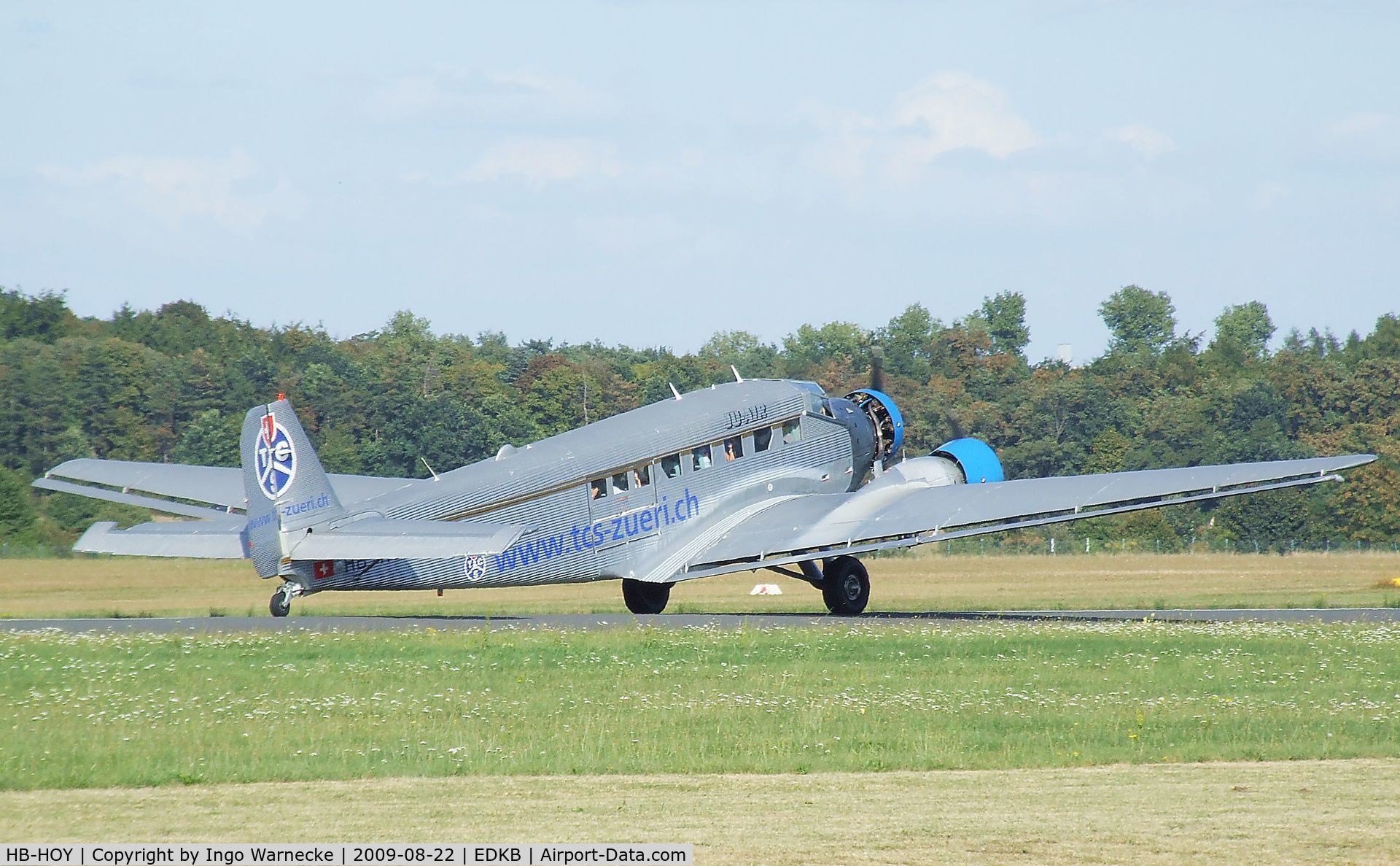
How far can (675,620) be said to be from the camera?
29812mm

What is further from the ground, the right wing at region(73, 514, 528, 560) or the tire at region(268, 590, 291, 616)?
the right wing at region(73, 514, 528, 560)

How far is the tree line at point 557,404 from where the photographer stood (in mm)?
74625

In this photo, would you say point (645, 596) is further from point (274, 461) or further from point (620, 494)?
point (274, 461)

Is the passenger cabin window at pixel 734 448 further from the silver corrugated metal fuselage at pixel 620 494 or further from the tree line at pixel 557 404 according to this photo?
the tree line at pixel 557 404

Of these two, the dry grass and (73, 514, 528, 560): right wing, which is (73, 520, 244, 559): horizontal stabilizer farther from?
the dry grass

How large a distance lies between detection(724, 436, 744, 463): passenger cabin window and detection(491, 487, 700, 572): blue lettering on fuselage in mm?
1148

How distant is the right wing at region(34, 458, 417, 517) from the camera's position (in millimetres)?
32406

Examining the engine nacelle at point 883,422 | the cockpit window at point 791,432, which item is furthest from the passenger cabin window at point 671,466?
the engine nacelle at point 883,422

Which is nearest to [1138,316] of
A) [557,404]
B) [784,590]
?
[557,404]

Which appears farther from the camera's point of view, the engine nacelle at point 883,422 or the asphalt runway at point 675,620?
the engine nacelle at point 883,422

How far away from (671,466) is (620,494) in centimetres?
128

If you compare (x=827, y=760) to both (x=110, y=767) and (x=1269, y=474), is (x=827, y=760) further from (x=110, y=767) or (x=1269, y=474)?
(x=1269, y=474)

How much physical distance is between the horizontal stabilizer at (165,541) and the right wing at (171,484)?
345cm

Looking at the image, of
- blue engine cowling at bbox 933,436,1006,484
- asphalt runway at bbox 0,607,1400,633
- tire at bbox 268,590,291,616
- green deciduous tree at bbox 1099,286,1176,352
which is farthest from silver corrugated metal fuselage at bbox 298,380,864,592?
green deciduous tree at bbox 1099,286,1176,352
